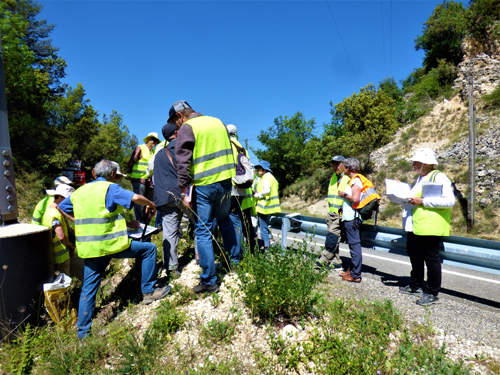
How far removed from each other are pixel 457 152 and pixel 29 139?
89.9 ft

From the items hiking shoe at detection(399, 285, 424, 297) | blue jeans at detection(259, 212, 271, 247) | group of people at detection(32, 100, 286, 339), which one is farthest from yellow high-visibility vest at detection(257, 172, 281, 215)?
hiking shoe at detection(399, 285, 424, 297)

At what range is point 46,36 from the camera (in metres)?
30.1

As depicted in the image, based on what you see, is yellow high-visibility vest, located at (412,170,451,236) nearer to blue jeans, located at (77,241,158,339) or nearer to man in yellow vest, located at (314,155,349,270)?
man in yellow vest, located at (314,155,349,270)

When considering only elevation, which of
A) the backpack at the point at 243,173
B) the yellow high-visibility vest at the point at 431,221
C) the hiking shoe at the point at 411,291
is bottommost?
the hiking shoe at the point at 411,291

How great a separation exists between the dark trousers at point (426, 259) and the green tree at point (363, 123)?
74.7ft

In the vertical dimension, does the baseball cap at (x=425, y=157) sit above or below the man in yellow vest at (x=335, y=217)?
above

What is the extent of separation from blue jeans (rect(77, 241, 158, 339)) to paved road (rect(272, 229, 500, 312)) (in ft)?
5.81

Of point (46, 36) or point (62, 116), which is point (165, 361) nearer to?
point (62, 116)

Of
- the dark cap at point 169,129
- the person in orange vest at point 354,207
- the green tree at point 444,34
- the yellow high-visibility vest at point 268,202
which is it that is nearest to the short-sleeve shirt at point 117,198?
the dark cap at point 169,129

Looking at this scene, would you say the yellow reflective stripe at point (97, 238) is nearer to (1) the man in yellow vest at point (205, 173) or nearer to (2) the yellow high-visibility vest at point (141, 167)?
(1) the man in yellow vest at point (205, 173)

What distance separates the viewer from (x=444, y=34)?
3784cm

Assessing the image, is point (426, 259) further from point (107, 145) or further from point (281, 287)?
point (107, 145)

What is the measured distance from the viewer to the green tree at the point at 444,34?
118 ft

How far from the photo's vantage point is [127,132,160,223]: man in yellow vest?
597 cm
